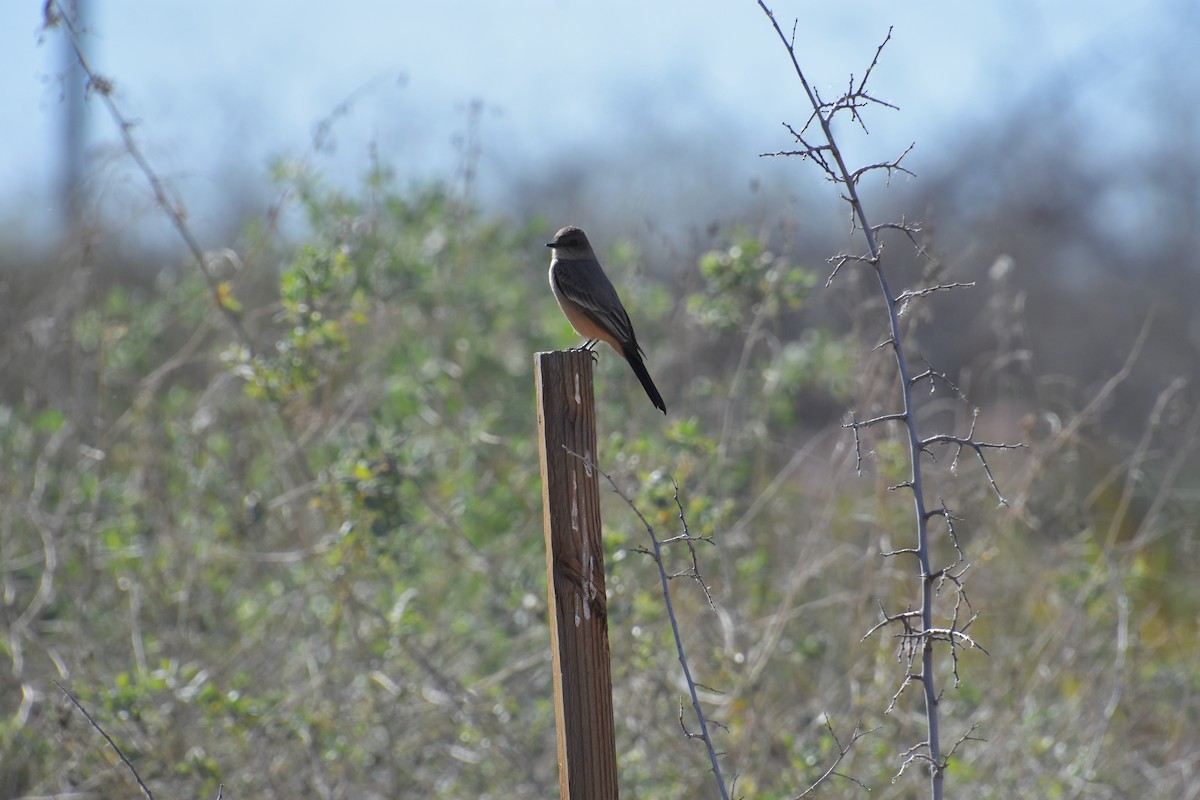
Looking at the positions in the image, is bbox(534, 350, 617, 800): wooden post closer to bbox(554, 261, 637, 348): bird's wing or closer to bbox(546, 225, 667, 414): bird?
bbox(546, 225, 667, 414): bird

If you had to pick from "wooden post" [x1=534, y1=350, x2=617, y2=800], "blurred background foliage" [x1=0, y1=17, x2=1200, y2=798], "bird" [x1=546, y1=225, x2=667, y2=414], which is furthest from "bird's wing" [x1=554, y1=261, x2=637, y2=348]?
"wooden post" [x1=534, y1=350, x2=617, y2=800]

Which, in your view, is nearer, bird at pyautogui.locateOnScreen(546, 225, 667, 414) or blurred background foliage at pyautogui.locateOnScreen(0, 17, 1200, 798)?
blurred background foliage at pyautogui.locateOnScreen(0, 17, 1200, 798)

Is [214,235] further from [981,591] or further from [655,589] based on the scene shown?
[981,591]

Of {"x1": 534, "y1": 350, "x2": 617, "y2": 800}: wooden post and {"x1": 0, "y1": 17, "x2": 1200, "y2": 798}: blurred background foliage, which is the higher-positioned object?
{"x1": 0, "y1": 17, "x2": 1200, "y2": 798}: blurred background foliage

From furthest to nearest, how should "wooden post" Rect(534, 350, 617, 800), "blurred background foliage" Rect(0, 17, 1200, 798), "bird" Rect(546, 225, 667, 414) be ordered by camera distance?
1. "bird" Rect(546, 225, 667, 414)
2. "blurred background foliage" Rect(0, 17, 1200, 798)
3. "wooden post" Rect(534, 350, 617, 800)

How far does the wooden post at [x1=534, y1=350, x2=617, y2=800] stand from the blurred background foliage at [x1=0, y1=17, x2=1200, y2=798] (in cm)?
173

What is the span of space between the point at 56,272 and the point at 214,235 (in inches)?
50.0

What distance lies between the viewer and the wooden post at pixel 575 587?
2.41 meters

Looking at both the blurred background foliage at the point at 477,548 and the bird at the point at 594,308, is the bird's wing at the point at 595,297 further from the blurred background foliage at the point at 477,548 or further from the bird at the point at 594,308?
the blurred background foliage at the point at 477,548

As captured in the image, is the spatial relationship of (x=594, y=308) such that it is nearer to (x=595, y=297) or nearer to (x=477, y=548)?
(x=595, y=297)

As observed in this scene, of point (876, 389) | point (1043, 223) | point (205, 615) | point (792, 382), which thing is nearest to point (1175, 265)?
point (1043, 223)

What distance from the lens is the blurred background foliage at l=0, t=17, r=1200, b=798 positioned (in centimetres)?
452

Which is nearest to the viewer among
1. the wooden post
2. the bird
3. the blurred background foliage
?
the wooden post

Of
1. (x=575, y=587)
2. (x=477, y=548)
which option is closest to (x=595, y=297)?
(x=477, y=548)
